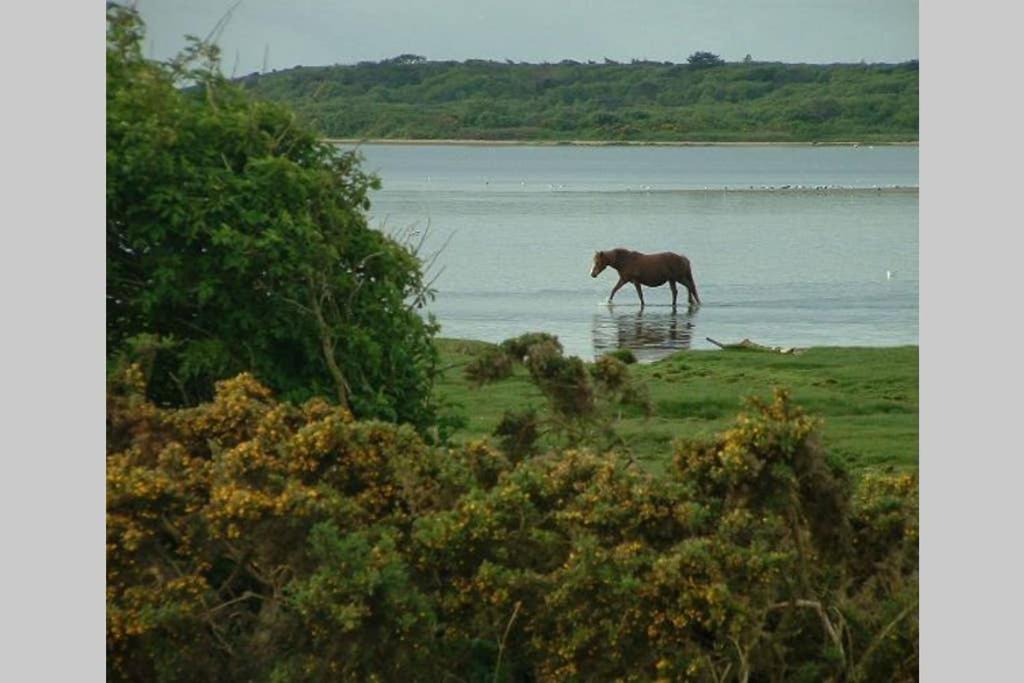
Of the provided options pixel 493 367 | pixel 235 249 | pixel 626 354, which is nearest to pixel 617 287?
pixel 626 354

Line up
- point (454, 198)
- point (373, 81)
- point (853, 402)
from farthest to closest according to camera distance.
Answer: point (454, 198), point (853, 402), point (373, 81)

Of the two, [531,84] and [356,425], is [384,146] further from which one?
[356,425]

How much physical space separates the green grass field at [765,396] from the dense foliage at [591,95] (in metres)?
A: 1.20

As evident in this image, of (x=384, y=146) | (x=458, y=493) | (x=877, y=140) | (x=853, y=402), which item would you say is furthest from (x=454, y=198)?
(x=458, y=493)

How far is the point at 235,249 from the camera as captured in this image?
6.47m

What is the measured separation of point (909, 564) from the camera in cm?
598

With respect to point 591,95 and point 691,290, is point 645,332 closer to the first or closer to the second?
point 691,290

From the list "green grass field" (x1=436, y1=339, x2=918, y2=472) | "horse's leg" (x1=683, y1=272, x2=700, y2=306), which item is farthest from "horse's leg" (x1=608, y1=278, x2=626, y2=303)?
"green grass field" (x1=436, y1=339, x2=918, y2=472)

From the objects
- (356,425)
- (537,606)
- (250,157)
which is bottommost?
(537,606)

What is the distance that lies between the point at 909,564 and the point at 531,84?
9.57ft

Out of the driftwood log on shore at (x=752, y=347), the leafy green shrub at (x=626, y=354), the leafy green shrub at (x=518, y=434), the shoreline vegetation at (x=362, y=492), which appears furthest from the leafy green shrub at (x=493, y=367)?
the driftwood log on shore at (x=752, y=347)

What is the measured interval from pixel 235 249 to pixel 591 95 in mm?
2025

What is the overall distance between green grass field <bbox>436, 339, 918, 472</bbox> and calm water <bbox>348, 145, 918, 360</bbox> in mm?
283

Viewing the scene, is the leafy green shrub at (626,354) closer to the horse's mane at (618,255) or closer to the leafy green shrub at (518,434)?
the horse's mane at (618,255)
